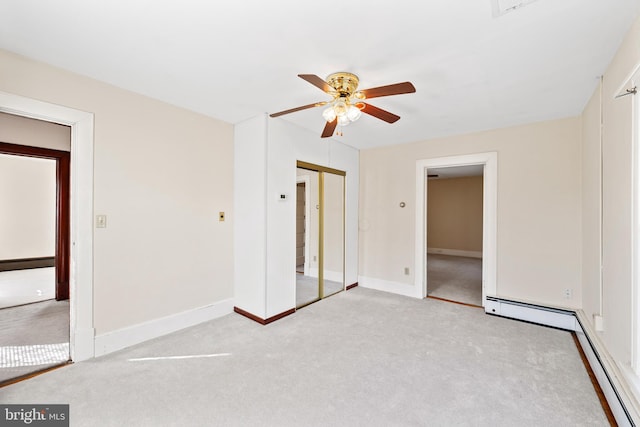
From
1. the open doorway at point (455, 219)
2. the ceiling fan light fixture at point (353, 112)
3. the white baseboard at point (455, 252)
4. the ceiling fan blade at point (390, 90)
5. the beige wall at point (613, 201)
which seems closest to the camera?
the beige wall at point (613, 201)

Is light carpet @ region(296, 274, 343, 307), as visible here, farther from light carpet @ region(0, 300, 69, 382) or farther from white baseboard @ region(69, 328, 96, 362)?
light carpet @ region(0, 300, 69, 382)

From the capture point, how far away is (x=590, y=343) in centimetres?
230

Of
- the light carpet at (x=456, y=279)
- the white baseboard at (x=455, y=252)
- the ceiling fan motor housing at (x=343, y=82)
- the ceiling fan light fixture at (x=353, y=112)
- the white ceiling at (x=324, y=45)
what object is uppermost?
the white ceiling at (x=324, y=45)

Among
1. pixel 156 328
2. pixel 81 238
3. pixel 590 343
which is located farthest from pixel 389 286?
pixel 81 238

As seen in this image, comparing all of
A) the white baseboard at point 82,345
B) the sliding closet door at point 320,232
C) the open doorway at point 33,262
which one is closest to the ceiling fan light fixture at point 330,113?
the sliding closet door at point 320,232

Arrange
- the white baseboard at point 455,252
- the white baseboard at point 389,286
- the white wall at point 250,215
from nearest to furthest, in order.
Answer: the white wall at point 250,215, the white baseboard at point 389,286, the white baseboard at point 455,252

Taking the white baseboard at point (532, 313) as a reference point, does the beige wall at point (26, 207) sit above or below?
above

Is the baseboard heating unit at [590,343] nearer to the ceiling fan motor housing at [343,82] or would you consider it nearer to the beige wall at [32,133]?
the ceiling fan motor housing at [343,82]

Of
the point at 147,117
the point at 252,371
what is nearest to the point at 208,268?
the point at 252,371

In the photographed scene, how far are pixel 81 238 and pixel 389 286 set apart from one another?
12.8 feet

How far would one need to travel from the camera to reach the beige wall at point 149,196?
236cm

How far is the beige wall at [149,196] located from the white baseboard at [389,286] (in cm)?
226

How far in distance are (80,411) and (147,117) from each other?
242cm

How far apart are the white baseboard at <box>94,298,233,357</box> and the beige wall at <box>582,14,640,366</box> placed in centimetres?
351
